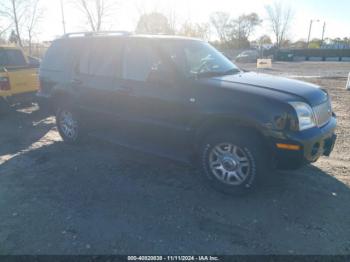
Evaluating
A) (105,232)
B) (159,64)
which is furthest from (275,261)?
(159,64)

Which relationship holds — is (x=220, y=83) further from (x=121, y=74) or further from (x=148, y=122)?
(x=121, y=74)

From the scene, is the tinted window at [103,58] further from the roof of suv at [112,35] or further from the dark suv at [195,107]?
the roof of suv at [112,35]

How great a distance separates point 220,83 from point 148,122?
1202 mm

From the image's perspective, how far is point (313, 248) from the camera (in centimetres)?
265

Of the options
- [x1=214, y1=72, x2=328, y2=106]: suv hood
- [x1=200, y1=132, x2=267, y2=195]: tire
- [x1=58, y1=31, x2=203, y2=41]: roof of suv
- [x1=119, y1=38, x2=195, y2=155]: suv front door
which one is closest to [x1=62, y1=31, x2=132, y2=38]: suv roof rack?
[x1=58, y1=31, x2=203, y2=41]: roof of suv

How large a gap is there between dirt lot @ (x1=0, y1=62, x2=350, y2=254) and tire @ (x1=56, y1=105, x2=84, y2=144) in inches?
23.5

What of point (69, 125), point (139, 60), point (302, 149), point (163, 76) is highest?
point (139, 60)

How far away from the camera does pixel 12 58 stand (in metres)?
8.39

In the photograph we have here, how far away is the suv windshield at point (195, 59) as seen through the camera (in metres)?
3.90

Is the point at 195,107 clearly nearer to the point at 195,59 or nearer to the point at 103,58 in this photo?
the point at 195,59

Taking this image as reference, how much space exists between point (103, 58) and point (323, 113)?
137 inches

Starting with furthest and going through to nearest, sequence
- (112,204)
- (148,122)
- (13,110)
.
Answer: (13,110) → (148,122) → (112,204)

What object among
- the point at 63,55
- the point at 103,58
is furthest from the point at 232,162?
the point at 63,55

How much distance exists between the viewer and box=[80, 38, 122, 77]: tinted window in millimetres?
→ 4488
